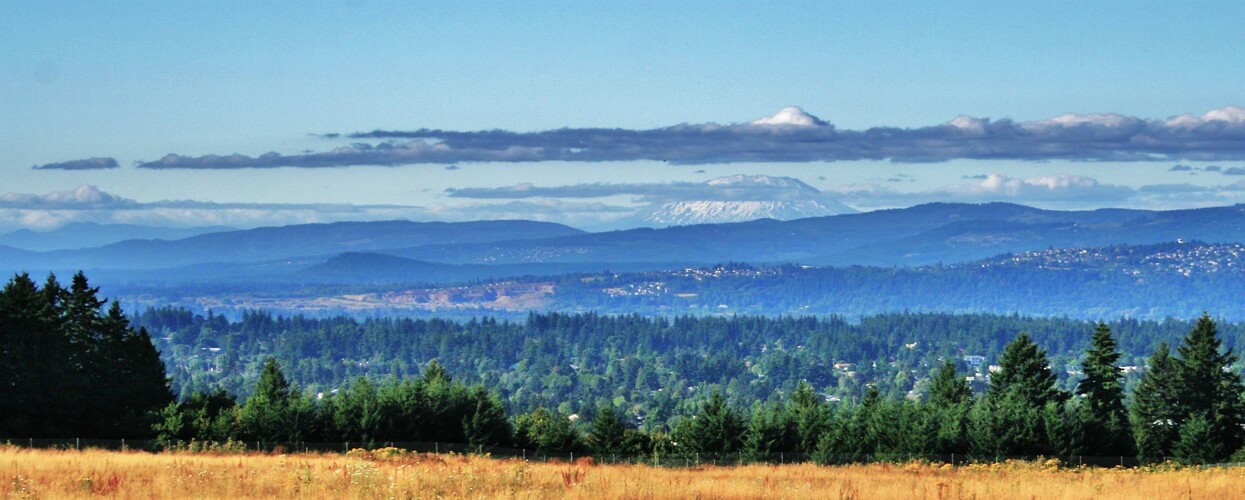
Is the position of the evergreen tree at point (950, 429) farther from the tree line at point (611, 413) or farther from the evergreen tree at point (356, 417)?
the evergreen tree at point (356, 417)

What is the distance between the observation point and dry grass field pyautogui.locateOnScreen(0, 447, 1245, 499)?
107ft

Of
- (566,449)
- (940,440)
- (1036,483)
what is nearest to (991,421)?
(940,440)

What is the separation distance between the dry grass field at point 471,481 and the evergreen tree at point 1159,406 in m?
40.2

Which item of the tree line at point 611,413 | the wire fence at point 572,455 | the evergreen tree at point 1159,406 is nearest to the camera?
the wire fence at point 572,455

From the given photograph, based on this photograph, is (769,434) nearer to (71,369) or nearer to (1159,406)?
(1159,406)

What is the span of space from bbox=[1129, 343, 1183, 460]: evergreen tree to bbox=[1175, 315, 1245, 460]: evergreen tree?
1.84 feet

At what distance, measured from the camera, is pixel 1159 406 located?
88.3 m

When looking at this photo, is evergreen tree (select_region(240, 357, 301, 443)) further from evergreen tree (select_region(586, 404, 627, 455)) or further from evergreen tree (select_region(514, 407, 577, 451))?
evergreen tree (select_region(586, 404, 627, 455))

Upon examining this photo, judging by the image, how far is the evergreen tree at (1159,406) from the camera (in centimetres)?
8150

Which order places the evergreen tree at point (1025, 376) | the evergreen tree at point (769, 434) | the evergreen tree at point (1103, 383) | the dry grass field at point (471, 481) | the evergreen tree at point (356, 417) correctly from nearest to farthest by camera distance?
the dry grass field at point (471, 481)
the evergreen tree at point (356, 417)
the evergreen tree at point (769, 434)
the evergreen tree at point (1103, 383)
the evergreen tree at point (1025, 376)

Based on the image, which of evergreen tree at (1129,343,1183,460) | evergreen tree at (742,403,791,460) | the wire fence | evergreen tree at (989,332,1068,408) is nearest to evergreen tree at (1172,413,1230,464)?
evergreen tree at (1129,343,1183,460)

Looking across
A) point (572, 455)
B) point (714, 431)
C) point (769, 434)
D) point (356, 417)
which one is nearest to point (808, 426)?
point (769, 434)

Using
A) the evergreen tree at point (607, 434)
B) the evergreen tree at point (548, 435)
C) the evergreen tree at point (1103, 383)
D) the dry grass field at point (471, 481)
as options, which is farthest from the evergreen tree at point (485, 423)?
the evergreen tree at point (1103, 383)

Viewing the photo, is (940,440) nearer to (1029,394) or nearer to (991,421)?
(991,421)
